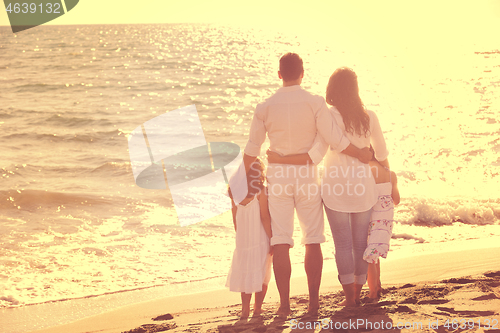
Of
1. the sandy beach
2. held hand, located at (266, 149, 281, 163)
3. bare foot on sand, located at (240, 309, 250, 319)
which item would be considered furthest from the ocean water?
held hand, located at (266, 149, 281, 163)

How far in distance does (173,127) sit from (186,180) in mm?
6198

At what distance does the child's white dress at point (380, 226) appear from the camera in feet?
11.0

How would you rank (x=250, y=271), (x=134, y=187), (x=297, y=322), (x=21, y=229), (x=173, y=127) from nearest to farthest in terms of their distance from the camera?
(x=297, y=322), (x=250, y=271), (x=21, y=229), (x=134, y=187), (x=173, y=127)

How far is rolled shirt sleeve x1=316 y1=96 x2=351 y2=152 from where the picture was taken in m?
3.23

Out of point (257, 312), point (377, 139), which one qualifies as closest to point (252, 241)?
point (257, 312)

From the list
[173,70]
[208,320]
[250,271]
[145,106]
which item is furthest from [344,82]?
[173,70]

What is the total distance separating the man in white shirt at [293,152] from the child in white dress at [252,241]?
0.10m

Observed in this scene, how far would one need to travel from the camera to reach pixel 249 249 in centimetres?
354

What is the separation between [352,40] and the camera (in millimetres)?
63438

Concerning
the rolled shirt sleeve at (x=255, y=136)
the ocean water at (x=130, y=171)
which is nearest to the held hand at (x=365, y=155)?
the rolled shirt sleeve at (x=255, y=136)

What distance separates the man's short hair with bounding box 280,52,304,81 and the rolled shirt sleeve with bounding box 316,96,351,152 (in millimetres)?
233

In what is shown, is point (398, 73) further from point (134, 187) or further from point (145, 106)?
point (134, 187)

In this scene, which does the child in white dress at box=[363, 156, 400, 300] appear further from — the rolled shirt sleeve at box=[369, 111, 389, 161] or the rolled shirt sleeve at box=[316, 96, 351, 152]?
the rolled shirt sleeve at box=[316, 96, 351, 152]

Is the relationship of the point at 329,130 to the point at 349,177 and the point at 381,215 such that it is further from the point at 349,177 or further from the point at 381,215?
the point at 381,215
